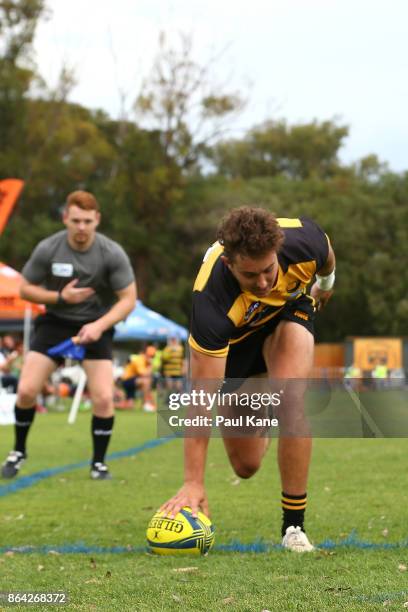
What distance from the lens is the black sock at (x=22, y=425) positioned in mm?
8148

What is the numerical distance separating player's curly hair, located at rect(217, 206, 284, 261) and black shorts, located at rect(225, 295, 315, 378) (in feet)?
2.98

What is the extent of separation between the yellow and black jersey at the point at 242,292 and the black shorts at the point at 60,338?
3.30m

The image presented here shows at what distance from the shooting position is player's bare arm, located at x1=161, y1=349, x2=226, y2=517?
4.21 m

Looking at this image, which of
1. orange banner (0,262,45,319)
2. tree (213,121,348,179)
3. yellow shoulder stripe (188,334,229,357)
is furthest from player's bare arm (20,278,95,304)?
tree (213,121,348,179)

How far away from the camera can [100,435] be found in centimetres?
806

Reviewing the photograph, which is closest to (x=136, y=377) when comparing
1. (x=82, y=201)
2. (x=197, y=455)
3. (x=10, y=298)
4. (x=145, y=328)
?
(x=145, y=328)

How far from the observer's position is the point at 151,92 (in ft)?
147

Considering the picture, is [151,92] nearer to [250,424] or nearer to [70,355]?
[70,355]

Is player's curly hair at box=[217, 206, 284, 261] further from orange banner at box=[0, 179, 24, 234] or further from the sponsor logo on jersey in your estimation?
orange banner at box=[0, 179, 24, 234]

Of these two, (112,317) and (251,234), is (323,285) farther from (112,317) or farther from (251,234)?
(112,317)

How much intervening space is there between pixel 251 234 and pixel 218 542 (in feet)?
5.82

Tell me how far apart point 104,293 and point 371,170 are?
53987 mm

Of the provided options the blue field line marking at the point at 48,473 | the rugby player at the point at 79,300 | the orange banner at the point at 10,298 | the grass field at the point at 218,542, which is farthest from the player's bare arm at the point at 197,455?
the orange banner at the point at 10,298

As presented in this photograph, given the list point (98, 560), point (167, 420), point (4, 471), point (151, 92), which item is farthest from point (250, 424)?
Answer: point (151, 92)
